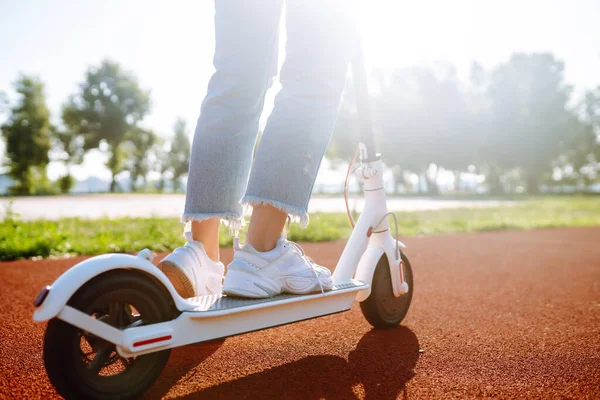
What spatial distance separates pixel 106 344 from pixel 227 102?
0.74 m

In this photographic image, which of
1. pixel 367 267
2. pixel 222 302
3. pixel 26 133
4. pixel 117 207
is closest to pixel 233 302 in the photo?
pixel 222 302

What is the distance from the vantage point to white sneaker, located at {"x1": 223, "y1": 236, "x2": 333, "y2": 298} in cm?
138

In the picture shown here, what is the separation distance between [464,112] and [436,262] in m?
34.4

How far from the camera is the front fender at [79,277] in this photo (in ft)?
3.37

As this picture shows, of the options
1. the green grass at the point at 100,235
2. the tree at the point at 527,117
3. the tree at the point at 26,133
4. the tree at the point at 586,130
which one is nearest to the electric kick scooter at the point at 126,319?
the green grass at the point at 100,235

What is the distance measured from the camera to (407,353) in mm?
1677

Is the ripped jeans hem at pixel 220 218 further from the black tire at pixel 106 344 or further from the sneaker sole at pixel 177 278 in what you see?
the black tire at pixel 106 344

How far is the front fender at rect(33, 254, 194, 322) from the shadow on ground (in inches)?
14.1

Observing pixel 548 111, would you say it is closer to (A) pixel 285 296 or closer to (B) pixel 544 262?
(B) pixel 544 262

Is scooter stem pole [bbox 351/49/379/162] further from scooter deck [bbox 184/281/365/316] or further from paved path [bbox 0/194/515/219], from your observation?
paved path [bbox 0/194/515/219]

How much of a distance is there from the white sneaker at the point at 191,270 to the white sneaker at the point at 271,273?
0.11 metres

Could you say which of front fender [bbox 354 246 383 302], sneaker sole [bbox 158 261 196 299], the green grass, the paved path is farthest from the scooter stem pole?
the paved path

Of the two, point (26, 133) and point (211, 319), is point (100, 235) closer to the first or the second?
point (211, 319)

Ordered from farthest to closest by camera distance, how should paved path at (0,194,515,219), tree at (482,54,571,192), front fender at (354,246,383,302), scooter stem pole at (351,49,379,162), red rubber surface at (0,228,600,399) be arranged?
tree at (482,54,571,192) < paved path at (0,194,515,219) < scooter stem pole at (351,49,379,162) < front fender at (354,246,383,302) < red rubber surface at (0,228,600,399)
